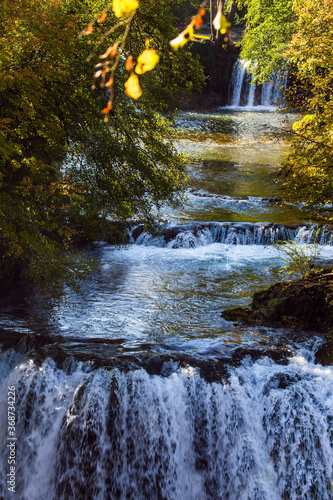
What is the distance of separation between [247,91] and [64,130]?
24555mm

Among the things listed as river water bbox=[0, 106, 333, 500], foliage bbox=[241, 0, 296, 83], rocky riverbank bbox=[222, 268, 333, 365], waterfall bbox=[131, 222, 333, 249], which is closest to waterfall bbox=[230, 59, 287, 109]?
foliage bbox=[241, 0, 296, 83]

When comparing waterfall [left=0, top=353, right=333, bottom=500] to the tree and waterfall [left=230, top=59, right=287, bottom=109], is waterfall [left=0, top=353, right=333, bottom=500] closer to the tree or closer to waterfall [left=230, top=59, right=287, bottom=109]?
the tree

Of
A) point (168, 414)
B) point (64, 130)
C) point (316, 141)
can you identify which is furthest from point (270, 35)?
point (168, 414)

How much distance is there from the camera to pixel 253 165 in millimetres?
17141

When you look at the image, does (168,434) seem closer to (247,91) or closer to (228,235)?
(228,235)

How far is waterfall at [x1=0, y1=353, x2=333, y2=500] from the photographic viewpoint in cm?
504

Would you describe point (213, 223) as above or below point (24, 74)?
below

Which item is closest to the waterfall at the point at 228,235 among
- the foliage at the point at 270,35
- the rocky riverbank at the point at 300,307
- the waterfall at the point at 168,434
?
the rocky riverbank at the point at 300,307

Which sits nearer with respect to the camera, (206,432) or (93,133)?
(206,432)

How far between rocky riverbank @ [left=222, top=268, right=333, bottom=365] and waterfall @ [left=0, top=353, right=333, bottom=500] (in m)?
1.25

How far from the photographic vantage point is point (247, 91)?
29.5m

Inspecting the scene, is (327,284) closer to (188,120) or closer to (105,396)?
(105,396)

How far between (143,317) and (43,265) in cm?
186

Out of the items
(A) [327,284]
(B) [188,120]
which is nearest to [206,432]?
(A) [327,284]
